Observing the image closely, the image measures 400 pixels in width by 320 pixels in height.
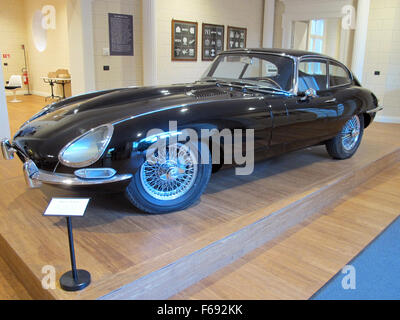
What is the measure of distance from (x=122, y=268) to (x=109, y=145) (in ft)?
2.34

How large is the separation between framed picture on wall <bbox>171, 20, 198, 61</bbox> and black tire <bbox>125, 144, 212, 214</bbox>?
16.7 feet

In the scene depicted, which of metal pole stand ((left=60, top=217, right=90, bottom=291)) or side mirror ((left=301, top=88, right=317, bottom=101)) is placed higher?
side mirror ((left=301, top=88, right=317, bottom=101))

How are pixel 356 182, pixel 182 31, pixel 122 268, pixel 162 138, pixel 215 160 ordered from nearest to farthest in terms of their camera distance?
pixel 122 268, pixel 162 138, pixel 215 160, pixel 356 182, pixel 182 31

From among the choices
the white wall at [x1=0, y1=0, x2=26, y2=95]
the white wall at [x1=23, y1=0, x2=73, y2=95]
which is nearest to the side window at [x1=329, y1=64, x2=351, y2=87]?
the white wall at [x1=23, y1=0, x2=73, y2=95]

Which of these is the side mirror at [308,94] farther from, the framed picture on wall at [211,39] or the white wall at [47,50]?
the white wall at [47,50]

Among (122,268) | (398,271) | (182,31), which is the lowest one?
(398,271)

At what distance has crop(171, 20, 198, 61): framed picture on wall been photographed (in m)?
7.05

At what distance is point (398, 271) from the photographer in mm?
2330

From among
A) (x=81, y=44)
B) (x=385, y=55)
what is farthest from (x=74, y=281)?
(x=385, y=55)

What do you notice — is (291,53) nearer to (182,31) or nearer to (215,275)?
(215,275)

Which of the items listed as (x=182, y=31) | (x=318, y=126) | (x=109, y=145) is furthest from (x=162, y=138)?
(x=182, y=31)

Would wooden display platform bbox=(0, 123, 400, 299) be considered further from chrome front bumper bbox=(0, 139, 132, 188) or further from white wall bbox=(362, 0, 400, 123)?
white wall bbox=(362, 0, 400, 123)

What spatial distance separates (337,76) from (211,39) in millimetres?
4449

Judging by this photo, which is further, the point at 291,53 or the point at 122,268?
the point at 291,53
